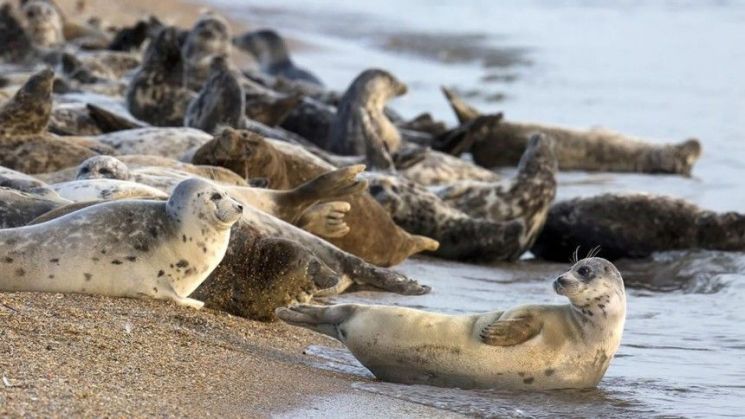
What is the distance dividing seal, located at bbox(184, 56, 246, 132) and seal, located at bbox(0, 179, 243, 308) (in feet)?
14.1

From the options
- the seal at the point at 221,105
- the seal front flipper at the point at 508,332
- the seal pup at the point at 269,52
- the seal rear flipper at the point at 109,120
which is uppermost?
the seal front flipper at the point at 508,332

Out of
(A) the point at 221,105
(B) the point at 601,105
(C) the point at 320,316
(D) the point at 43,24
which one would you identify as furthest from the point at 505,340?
(D) the point at 43,24

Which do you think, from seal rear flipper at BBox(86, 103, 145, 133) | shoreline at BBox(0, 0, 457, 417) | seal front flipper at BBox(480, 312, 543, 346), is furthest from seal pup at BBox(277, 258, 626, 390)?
seal rear flipper at BBox(86, 103, 145, 133)

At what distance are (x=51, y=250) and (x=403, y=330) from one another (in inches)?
48.0

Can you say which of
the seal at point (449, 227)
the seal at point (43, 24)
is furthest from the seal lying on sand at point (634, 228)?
the seal at point (43, 24)

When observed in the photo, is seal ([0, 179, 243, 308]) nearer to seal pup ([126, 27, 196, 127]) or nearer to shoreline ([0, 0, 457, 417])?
shoreline ([0, 0, 457, 417])

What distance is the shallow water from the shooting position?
17.5 feet

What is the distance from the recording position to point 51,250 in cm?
518

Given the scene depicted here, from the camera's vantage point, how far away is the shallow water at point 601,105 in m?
5.33

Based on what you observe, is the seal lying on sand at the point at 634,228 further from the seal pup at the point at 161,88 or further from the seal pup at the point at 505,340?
the seal pup at the point at 505,340

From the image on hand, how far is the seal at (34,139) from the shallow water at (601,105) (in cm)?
192

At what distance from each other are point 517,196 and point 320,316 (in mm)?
4693

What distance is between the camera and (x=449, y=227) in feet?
29.6

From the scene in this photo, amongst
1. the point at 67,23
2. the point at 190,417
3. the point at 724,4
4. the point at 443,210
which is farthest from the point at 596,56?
the point at 190,417
